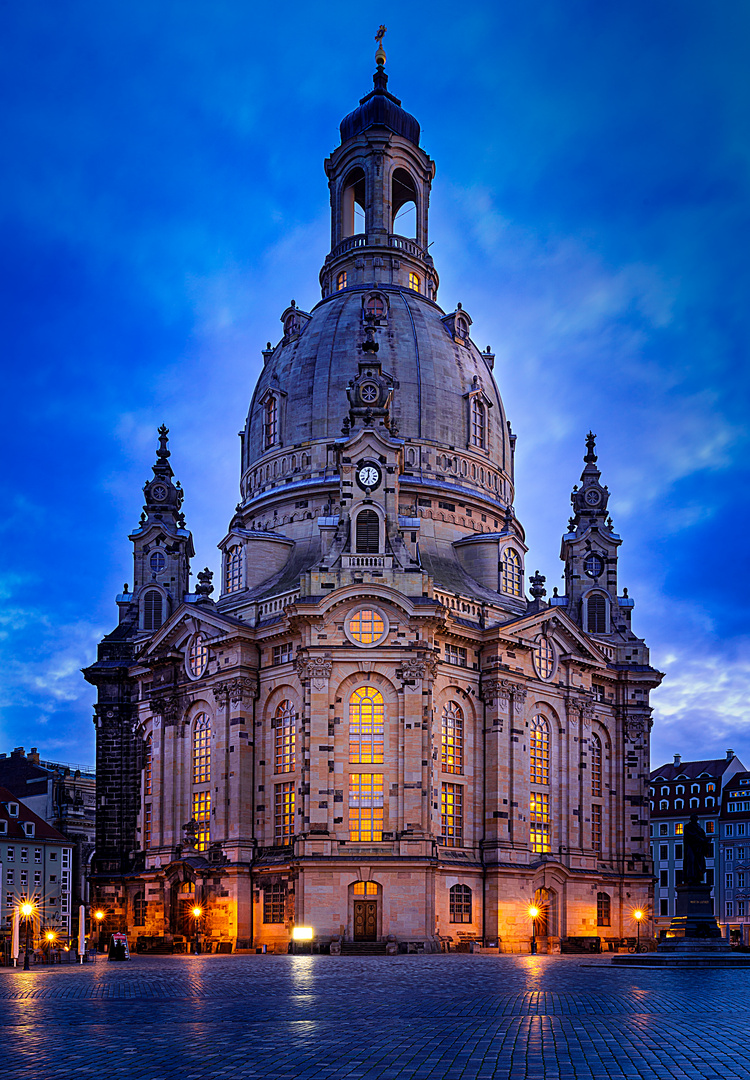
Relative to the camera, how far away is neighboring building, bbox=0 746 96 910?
121637 mm

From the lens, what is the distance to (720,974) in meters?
38.8

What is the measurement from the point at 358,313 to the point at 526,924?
154 feet

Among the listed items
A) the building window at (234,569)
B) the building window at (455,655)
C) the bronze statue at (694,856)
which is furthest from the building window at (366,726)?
the bronze statue at (694,856)

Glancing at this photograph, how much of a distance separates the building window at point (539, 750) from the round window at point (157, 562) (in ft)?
109

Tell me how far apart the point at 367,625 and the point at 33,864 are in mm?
51352

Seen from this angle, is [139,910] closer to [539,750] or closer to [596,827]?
[539,750]

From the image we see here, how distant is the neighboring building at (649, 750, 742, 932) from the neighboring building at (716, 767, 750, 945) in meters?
1.61

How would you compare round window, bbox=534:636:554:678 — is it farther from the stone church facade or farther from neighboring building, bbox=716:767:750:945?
neighboring building, bbox=716:767:750:945

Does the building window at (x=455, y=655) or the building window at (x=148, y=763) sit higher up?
the building window at (x=455, y=655)

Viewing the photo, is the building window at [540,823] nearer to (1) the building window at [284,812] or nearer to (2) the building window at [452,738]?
(2) the building window at [452,738]

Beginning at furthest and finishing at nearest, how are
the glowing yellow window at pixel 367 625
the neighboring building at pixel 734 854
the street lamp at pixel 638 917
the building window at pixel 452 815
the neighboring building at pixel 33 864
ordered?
the neighboring building at pixel 734 854
the neighboring building at pixel 33 864
the street lamp at pixel 638 917
the building window at pixel 452 815
the glowing yellow window at pixel 367 625

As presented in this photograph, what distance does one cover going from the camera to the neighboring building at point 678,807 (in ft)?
418

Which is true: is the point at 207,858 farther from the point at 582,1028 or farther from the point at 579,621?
the point at 582,1028

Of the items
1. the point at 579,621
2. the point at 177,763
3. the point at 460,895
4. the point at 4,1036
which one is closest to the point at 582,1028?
the point at 4,1036
